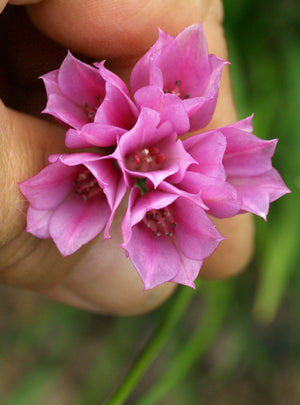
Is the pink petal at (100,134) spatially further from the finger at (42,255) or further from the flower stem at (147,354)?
the flower stem at (147,354)

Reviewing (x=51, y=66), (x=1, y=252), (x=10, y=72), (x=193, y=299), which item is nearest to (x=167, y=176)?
(x=1, y=252)

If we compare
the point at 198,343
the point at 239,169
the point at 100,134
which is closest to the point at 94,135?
the point at 100,134

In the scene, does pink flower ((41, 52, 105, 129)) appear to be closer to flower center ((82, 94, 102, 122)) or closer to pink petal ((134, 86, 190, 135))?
flower center ((82, 94, 102, 122))

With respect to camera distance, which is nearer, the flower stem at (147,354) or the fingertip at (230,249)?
the flower stem at (147,354)

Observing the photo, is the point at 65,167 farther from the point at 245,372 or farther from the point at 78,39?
the point at 245,372

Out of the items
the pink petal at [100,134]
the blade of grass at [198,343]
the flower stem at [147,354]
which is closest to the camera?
the pink petal at [100,134]

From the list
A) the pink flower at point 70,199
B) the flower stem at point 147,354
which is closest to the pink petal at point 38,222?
the pink flower at point 70,199
